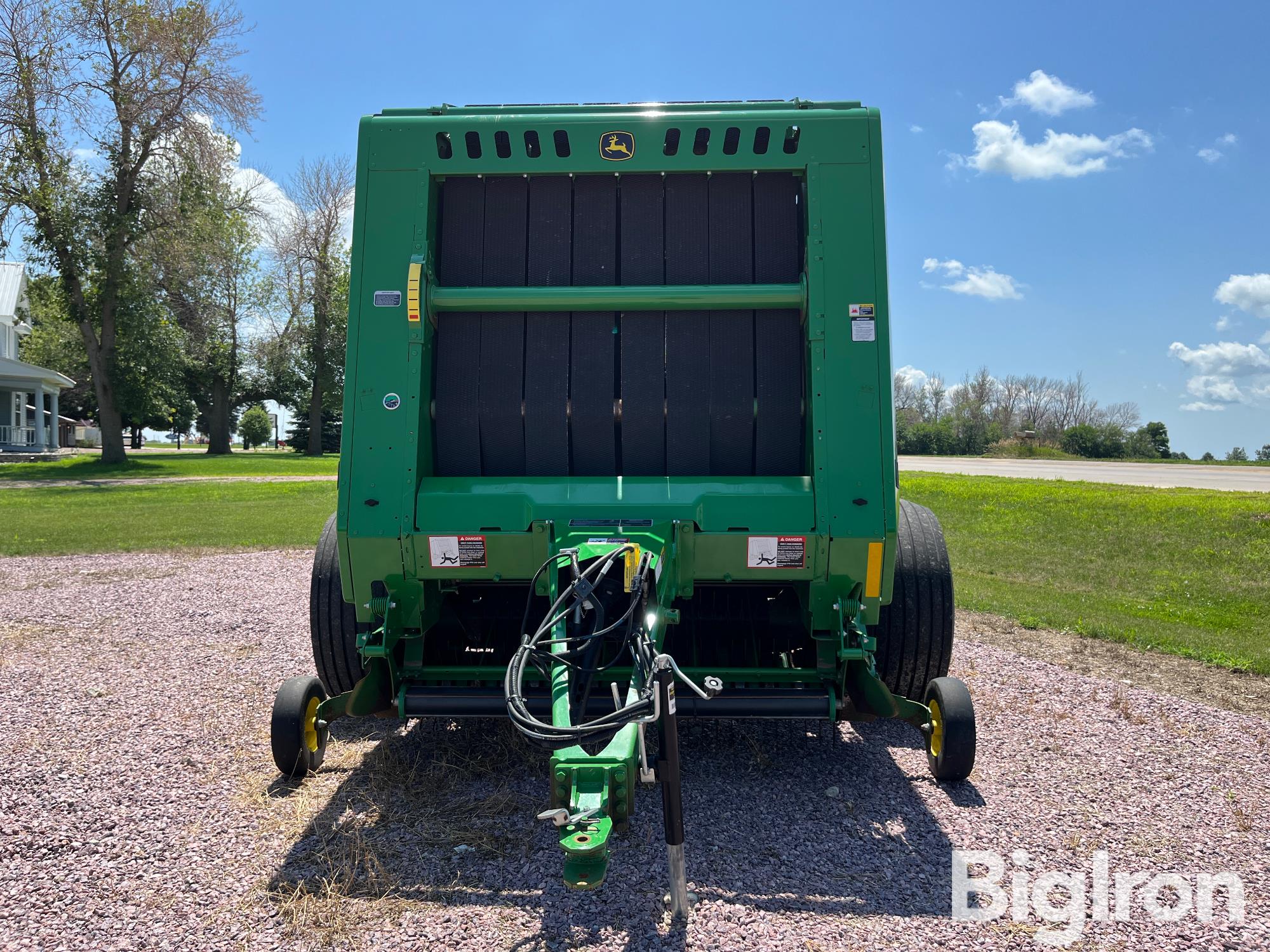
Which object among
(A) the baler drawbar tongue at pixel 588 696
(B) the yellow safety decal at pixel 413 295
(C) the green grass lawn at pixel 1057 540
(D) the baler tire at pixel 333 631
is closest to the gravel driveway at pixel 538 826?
(D) the baler tire at pixel 333 631

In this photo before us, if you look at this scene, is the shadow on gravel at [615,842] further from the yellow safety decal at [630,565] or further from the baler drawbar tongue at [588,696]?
the yellow safety decal at [630,565]

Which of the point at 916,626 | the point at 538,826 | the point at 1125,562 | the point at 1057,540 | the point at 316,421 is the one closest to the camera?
the point at 538,826

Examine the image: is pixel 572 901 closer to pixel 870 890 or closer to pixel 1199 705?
pixel 870 890

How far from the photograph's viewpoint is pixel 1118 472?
2647 cm

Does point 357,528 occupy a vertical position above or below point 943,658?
above

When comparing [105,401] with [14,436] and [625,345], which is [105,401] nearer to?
[14,436]

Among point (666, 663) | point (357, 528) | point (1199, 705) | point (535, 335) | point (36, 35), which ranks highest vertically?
point (36, 35)

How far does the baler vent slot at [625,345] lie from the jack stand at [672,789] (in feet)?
5.23

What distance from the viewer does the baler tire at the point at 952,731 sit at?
12.2ft

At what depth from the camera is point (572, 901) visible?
293cm

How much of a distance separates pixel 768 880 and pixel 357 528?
6.98 feet

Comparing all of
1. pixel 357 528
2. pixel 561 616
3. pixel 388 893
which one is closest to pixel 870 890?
pixel 561 616

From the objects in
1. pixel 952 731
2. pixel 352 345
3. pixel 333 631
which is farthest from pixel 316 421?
pixel 952 731

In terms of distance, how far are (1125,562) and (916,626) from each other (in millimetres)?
8589
